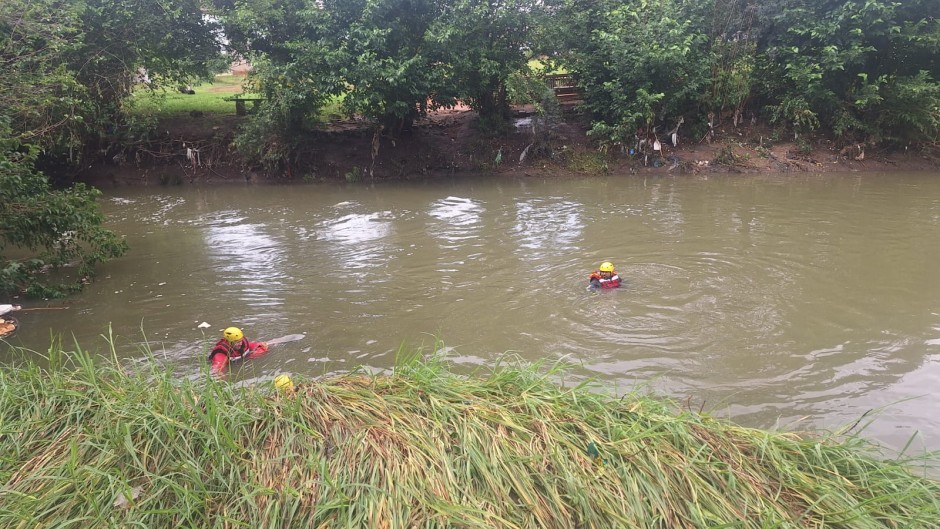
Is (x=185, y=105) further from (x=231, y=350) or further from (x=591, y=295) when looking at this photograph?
(x=591, y=295)

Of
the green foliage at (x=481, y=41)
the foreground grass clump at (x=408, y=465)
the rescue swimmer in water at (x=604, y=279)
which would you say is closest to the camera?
the foreground grass clump at (x=408, y=465)

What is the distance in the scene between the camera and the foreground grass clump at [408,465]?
9.90 ft

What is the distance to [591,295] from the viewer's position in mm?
7570

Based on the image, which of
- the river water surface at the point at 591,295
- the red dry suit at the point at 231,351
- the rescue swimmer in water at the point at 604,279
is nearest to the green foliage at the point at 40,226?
the river water surface at the point at 591,295

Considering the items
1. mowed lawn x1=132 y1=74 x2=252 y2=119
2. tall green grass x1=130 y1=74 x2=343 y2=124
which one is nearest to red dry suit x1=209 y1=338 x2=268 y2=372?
tall green grass x1=130 y1=74 x2=343 y2=124

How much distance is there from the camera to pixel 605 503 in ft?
10.1

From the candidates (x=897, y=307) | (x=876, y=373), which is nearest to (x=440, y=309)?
(x=876, y=373)

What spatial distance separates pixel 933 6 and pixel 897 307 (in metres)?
Answer: 12.6

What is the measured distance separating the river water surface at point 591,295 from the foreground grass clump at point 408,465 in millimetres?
1314

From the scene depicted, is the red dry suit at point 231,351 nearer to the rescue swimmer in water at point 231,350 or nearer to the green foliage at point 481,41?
the rescue swimmer in water at point 231,350

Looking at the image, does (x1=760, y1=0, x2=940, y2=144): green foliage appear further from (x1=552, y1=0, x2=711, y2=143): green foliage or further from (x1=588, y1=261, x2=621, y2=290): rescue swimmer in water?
(x1=588, y1=261, x2=621, y2=290): rescue swimmer in water

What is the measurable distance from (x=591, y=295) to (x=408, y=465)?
477cm

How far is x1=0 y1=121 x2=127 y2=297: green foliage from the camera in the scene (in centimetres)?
737

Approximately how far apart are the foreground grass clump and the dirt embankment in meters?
14.1
